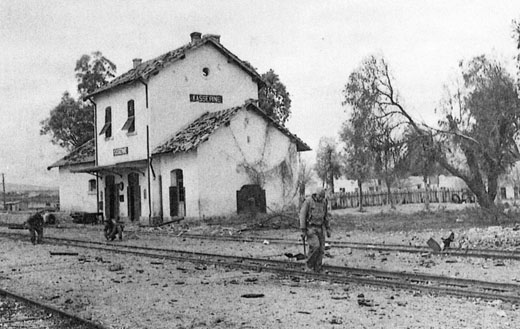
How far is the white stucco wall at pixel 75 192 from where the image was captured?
1634 inches

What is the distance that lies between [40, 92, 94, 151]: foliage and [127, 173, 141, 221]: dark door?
24196mm

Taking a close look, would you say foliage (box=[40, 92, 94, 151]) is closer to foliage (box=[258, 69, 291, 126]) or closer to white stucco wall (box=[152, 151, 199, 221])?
foliage (box=[258, 69, 291, 126])

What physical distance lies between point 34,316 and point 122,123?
2518 cm

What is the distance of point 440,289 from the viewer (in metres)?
9.14

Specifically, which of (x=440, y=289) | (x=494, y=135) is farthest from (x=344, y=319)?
(x=494, y=135)

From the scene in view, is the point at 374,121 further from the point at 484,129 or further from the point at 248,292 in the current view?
the point at 248,292

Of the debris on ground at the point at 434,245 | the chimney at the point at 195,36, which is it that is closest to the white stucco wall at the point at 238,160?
the chimney at the point at 195,36

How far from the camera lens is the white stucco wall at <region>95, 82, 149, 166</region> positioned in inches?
1219

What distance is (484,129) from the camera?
2831 centimetres

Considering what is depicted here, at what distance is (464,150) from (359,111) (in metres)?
6.33

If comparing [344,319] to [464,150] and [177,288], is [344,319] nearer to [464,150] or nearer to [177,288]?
[177,288]

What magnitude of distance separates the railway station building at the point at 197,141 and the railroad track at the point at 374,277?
12363mm

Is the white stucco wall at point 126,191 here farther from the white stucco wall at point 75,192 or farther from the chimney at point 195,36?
the chimney at point 195,36

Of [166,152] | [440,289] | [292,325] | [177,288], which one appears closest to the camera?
[292,325]
